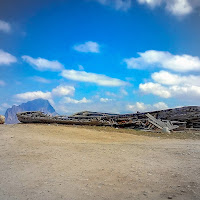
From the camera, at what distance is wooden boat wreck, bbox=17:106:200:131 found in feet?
54.6

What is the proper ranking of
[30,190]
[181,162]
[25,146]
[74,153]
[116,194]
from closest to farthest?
[116,194] < [30,190] < [181,162] < [74,153] < [25,146]

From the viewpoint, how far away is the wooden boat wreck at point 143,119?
54.6ft

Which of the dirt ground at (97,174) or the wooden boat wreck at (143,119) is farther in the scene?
the wooden boat wreck at (143,119)

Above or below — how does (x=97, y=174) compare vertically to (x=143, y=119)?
below

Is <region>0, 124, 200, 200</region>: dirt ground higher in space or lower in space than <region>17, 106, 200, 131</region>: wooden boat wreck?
lower

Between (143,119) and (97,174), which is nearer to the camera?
(97,174)

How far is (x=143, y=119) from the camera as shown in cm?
1792

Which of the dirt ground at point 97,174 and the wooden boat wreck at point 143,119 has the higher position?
the wooden boat wreck at point 143,119

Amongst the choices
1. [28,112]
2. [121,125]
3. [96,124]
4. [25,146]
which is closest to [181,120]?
[121,125]

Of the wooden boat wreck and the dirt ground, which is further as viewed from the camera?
the wooden boat wreck

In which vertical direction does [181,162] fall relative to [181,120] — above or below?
below

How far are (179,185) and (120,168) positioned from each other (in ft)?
5.15

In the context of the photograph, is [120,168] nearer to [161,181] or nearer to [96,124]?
[161,181]

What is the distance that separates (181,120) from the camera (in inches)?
762
